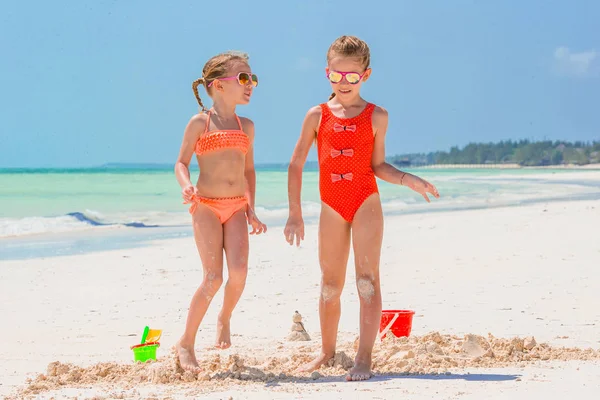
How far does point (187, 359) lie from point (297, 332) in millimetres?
1223

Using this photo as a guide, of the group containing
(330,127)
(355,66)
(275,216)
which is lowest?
(275,216)

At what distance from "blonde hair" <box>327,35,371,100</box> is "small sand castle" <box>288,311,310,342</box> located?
1.95 metres

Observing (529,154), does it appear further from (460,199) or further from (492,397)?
(492,397)

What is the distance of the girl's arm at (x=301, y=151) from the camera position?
4.85 meters

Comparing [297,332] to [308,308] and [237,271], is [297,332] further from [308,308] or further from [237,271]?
[308,308]

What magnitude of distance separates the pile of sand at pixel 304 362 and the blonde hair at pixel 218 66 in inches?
64.3

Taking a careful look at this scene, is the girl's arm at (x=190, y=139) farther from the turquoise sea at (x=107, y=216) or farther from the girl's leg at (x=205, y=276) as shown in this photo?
the turquoise sea at (x=107, y=216)

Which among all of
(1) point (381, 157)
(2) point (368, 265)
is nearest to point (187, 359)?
(2) point (368, 265)

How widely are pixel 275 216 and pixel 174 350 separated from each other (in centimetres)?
1451

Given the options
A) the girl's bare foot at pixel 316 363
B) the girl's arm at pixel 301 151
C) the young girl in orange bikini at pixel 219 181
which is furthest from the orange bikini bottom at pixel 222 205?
the girl's bare foot at pixel 316 363

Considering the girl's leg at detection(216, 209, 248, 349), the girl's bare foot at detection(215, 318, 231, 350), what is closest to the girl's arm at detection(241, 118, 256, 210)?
the girl's leg at detection(216, 209, 248, 349)

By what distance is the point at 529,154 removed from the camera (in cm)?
11369

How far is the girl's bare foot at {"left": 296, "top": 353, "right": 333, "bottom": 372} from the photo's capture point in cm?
479

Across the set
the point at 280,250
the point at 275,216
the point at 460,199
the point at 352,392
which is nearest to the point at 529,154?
the point at 460,199
